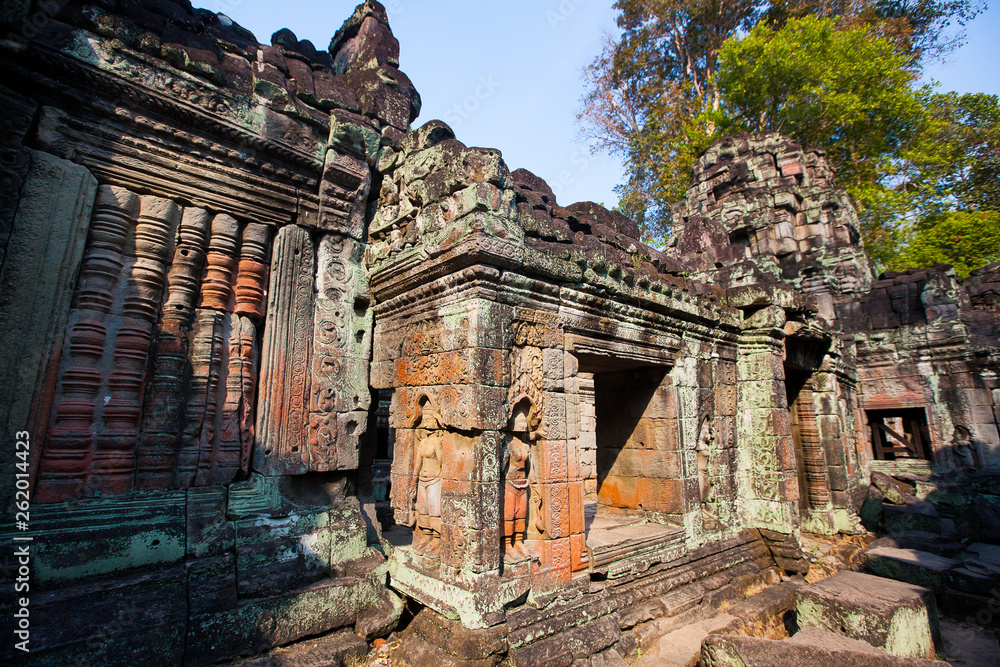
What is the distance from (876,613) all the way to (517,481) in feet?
8.89

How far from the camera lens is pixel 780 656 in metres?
2.96

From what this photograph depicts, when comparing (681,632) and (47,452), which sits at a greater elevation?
(47,452)

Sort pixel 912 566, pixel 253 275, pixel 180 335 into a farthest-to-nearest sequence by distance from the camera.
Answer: pixel 912 566 → pixel 253 275 → pixel 180 335

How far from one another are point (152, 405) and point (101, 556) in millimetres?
1012

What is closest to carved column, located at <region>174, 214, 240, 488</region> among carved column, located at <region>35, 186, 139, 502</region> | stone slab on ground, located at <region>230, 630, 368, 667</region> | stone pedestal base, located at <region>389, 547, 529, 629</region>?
carved column, located at <region>35, 186, 139, 502</region>

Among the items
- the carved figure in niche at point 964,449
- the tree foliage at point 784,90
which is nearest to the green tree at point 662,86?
the tree foliage at point 784,90

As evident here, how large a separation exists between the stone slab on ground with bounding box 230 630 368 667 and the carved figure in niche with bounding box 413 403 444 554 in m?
0.78

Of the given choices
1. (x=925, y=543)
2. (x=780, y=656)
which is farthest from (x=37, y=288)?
(x=925, y=543)

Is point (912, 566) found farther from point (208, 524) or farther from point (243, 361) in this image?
point (243, 361)

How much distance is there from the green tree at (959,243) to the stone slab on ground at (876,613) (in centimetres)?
1894

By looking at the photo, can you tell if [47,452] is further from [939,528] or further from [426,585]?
[939,528]

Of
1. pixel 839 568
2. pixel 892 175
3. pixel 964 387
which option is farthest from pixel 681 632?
pixel 892 175

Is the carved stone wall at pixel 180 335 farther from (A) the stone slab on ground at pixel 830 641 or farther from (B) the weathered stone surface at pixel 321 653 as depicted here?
(A) the stone slab on ground at pixel 830 641

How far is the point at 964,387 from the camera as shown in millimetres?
10922
